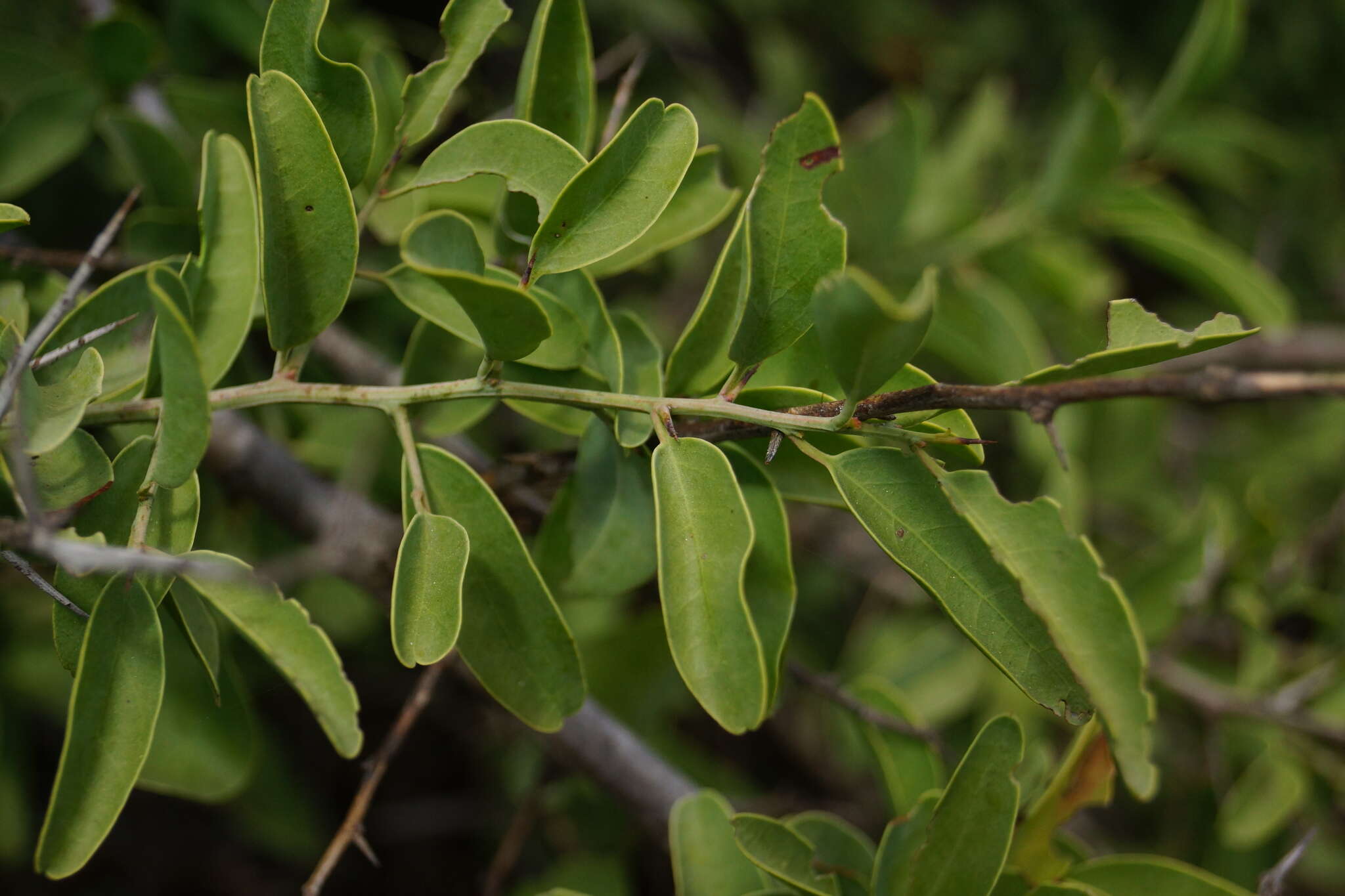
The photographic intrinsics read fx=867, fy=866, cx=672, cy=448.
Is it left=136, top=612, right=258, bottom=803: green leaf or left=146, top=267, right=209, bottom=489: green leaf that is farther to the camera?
left=136, top=612, right=258, bottom=803: green leaf

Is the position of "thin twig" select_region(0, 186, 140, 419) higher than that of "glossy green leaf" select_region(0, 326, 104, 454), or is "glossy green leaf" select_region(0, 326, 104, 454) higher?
"thin twig" select_region(0, 186, 140, 419)

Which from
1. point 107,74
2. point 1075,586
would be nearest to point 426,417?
point 107,74

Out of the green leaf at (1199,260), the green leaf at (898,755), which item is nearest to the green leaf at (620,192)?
the green leaf at (898,755)

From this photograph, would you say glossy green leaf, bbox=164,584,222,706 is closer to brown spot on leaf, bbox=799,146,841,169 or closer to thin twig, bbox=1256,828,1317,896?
brown spot on leaf, bbox=799,146,841,169

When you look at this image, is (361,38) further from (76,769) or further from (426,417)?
(76,769)

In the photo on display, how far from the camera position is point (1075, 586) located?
2.01ft

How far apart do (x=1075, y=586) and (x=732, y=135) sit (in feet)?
5.56

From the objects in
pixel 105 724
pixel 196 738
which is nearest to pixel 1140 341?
pixel 105 724

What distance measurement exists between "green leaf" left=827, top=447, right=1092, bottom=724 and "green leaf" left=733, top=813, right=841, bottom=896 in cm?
29

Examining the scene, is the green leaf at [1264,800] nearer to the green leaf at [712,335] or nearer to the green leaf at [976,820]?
the green leaf at [976,820]

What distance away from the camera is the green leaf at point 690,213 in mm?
921

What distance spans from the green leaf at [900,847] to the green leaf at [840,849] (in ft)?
0.13

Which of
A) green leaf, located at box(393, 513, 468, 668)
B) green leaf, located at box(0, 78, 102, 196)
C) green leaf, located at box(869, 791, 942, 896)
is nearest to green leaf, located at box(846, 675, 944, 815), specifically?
green leaf, located at box(869, 791, 942, 896)

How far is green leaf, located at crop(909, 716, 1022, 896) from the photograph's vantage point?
0.80m
